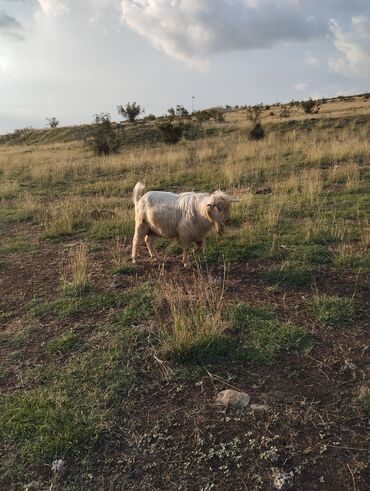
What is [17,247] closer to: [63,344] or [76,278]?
[76,278]

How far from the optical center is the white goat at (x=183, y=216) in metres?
6.27

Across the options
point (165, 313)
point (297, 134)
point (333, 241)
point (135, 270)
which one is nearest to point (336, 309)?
point (165, 313)

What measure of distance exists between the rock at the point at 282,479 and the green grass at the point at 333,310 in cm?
200

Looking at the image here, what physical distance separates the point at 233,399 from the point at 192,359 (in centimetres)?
68

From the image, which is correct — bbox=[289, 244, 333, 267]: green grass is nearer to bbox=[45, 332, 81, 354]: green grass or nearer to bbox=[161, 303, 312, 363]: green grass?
bbox=[161, 303, 312, 363]: green grass

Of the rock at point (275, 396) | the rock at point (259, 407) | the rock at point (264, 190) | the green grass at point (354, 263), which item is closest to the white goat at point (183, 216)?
the green grass at point (354, 263)

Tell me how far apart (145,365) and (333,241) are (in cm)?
419

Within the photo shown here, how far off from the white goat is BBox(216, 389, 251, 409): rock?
293cm

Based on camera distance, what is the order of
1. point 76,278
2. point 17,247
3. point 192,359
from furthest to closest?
point 17,247
point 76,278
point 192,359

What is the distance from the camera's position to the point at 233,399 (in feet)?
12.2

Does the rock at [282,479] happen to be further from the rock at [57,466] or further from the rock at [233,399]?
the rock at [57,466]

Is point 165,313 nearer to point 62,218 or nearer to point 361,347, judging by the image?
point 361,347

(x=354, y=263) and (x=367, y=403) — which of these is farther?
(x=354, y=263)

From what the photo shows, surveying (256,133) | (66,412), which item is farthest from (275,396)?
(256,133)
